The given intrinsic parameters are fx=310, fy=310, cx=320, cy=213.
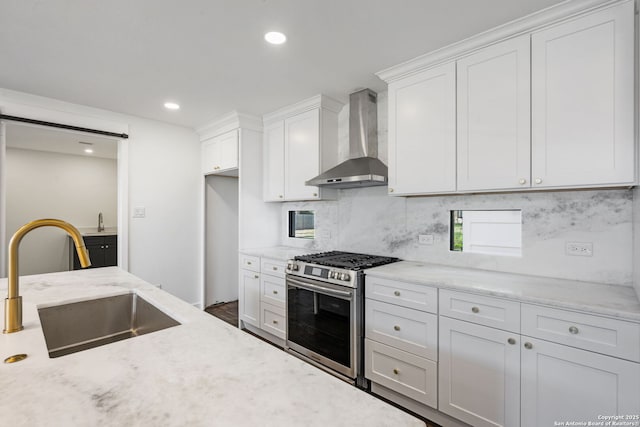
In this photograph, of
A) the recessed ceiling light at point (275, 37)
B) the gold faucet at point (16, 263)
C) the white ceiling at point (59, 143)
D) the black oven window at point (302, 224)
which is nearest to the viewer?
the gold faucet at point (16, 263)

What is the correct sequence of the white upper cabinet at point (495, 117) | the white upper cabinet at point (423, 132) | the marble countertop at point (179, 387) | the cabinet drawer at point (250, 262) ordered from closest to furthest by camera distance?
1. the marble countertop at point (179, 387)
2. the white upper cabinet at point (495, 117)
3. the white upper cabinet at point (423, 132)
4. the cabinet drawer at point (250, 262)

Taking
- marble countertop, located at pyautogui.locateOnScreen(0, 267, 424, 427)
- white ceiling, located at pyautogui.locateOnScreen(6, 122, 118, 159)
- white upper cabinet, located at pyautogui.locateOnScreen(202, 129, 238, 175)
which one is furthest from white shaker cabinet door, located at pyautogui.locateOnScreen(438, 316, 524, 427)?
white ceiling, located at pyautogui.locateOnScreen(6, 122, 118, 159)

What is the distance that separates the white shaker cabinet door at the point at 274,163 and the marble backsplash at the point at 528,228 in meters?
0.85

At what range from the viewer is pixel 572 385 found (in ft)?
4.77

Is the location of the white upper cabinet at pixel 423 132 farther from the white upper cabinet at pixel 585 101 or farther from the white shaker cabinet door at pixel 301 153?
the white shaker cabinet door at pixel 301 153

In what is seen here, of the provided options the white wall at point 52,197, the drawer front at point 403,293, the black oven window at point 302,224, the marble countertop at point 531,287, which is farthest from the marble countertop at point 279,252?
the white wall at point 52,197

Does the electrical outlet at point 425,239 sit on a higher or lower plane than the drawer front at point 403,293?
higher

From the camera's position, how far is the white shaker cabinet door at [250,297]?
3355mm

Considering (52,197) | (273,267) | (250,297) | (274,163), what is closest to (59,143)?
(52,197)

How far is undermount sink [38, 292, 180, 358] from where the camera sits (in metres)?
1.41

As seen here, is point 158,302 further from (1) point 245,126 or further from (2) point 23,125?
(2) point 23,125

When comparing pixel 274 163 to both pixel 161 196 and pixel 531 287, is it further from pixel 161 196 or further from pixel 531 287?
pixel 531 287

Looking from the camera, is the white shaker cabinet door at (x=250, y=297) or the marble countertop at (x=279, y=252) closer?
the marble countertop at (x=279, y=252)

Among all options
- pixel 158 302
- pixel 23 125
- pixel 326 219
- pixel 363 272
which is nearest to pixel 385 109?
pixel 326 219
